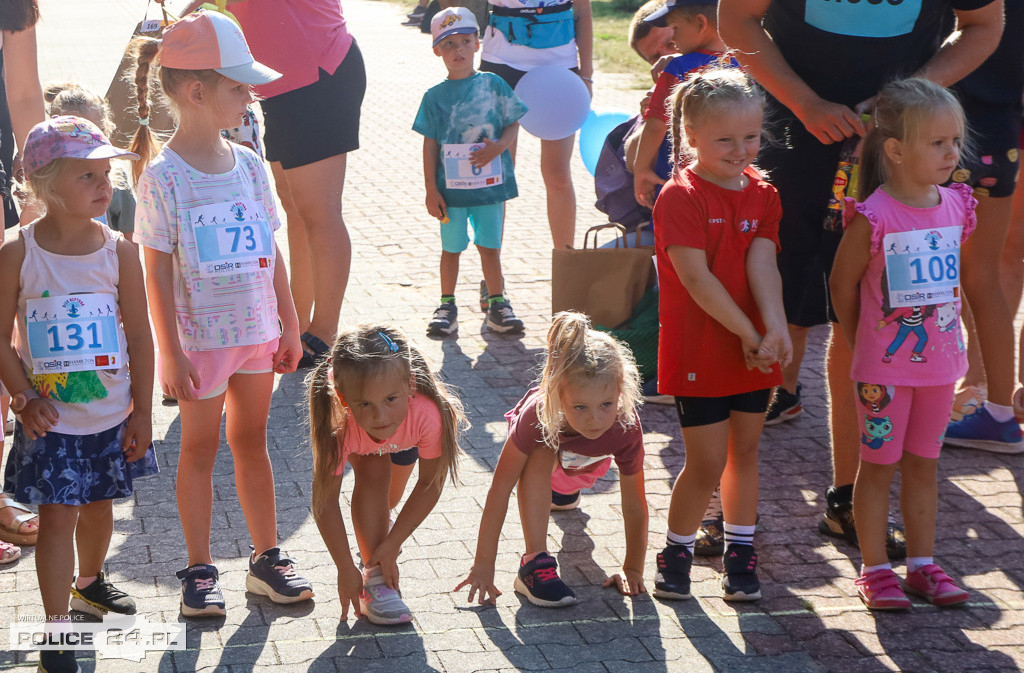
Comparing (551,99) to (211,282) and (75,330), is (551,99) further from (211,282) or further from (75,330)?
(75,330)

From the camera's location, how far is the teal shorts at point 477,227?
6.04 meters

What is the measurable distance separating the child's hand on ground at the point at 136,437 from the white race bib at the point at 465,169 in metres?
3.02

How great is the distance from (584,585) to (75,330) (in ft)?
5.69

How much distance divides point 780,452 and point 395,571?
1.90 m

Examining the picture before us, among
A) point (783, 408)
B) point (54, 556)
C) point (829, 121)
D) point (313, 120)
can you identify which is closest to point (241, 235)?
point (54, 556)

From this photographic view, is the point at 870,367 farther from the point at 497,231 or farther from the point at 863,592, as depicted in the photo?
the point at 497,231

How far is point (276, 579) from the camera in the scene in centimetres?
348

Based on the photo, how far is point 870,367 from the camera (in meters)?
3.51

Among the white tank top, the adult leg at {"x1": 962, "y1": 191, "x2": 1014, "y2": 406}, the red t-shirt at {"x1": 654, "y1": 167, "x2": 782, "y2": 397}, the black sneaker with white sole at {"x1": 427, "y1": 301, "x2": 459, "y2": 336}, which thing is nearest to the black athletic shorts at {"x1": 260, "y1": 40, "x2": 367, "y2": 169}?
the black sneaker with white sole at {"x1": 427, "y1": 301, "x2": 459, "y2": 336}

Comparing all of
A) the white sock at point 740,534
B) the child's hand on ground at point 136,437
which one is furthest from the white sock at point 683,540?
the child's hand on ground at point 136,437

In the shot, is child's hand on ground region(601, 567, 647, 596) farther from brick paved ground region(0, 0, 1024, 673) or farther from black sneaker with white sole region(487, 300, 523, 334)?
black sneaker with white sole region(487, 300, 523, 334)

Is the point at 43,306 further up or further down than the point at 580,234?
further up

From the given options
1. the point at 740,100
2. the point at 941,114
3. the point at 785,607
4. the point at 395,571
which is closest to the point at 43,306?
the point at 395,571

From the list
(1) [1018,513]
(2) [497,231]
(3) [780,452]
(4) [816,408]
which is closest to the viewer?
(1) [1018,513]
